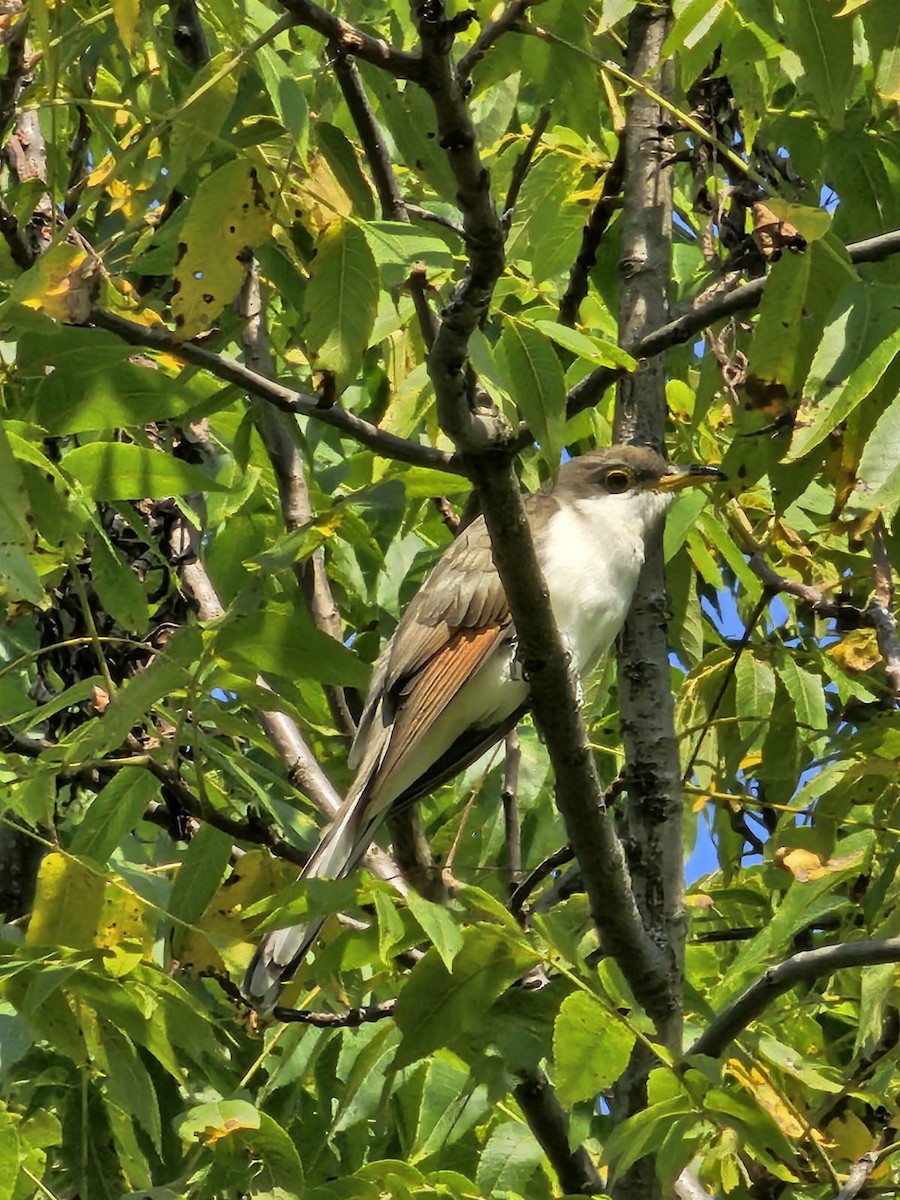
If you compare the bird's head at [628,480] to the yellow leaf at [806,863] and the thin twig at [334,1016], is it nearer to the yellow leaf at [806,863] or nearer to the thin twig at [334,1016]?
the yellow leaf at [806,863]

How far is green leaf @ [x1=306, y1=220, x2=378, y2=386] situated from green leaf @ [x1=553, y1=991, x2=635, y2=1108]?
38.7 inches

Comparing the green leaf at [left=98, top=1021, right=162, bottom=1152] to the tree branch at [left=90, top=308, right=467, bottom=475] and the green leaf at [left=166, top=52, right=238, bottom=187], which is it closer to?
the tree branch at [left=90, top=308, right=467, bottom=475]

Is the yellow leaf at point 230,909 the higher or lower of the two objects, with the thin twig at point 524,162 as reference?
lower

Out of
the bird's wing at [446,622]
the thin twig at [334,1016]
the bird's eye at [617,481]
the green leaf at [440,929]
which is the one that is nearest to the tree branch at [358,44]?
the green leaf at [440,929]

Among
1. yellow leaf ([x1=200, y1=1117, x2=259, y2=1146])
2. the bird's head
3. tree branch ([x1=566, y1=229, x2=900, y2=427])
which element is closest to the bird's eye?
the bird's head

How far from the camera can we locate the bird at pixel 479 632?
3.99 metres

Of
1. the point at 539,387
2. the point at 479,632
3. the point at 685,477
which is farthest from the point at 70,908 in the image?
the point at 685,477

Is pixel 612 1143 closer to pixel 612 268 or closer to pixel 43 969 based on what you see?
pixel 43 969

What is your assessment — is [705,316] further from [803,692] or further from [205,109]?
[803,692]

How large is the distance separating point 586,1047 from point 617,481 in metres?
2.47

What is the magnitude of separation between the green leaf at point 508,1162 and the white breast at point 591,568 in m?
1.24

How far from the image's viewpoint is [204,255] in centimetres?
213

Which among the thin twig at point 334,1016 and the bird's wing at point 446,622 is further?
the bird's wing at point 446,622

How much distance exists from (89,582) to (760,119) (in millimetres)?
1915
